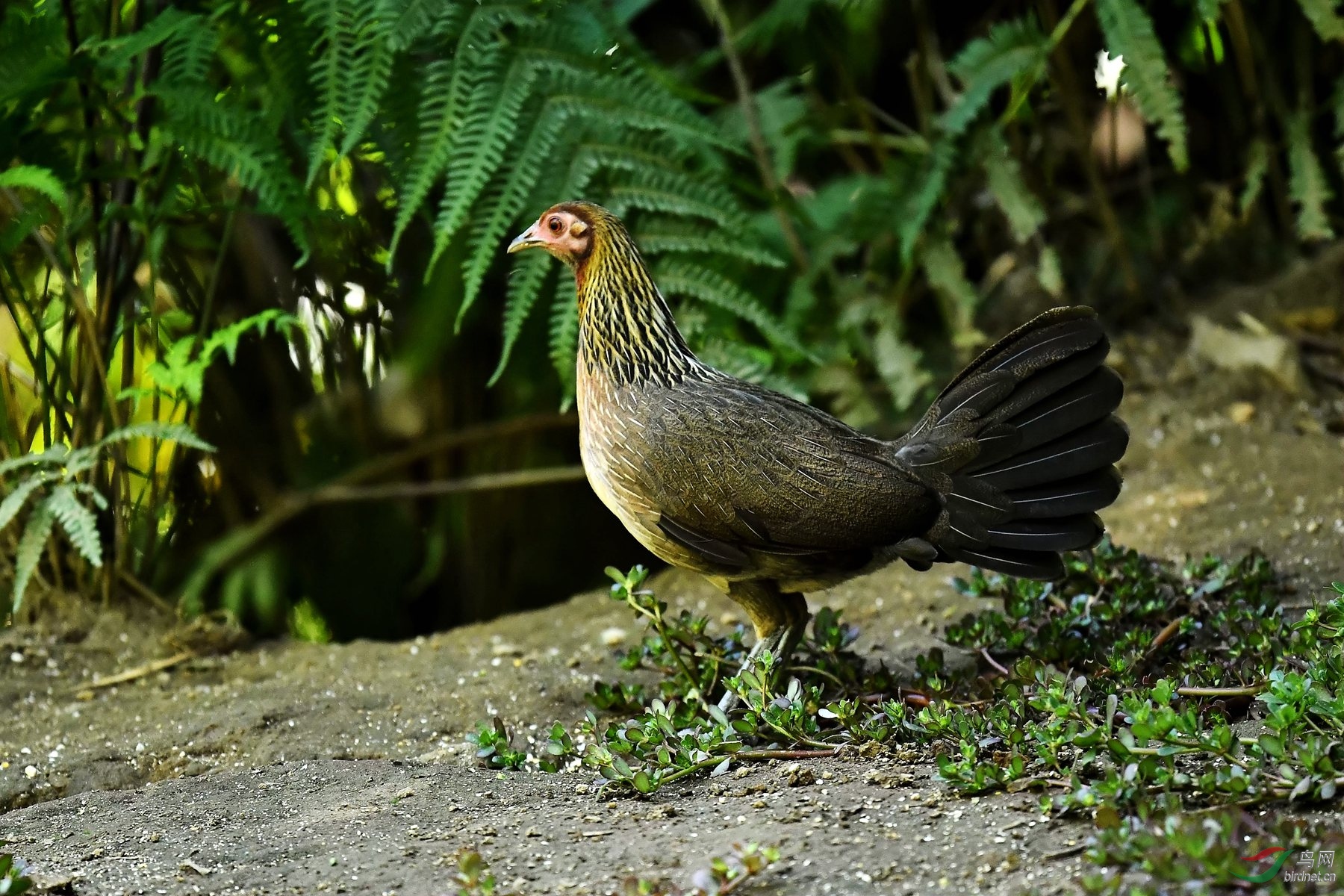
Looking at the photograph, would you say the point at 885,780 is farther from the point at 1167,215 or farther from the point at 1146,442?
the point at 1167,215

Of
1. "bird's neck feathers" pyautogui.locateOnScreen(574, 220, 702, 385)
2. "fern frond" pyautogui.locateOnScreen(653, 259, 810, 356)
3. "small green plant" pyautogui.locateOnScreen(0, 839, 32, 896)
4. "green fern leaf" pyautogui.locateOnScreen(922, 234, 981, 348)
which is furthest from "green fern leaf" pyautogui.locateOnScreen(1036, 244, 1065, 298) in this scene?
"small green plant" pyautogui.locateOnScreen(0, 839, 32, 896)

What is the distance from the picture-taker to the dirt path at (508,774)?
96.0 inches

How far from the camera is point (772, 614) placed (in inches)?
140

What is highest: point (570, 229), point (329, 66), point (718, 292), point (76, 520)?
point (329, 66)

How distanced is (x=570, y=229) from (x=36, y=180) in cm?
159

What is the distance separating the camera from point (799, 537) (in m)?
3.30

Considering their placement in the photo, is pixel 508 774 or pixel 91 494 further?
pixel 91 494

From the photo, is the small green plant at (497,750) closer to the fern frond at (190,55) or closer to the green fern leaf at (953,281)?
the fern frond at (190,55)

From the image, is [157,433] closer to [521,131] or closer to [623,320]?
[623,320]

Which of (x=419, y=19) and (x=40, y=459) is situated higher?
(x=419, y=19)

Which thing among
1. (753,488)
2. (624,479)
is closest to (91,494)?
(624,479)

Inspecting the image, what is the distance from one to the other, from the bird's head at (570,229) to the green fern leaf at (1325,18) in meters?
2.66

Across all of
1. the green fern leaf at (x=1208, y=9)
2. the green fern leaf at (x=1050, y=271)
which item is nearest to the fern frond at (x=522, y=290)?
the green fern leaf at (x=1050, y=271)

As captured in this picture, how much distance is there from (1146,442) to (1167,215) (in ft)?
4.34
